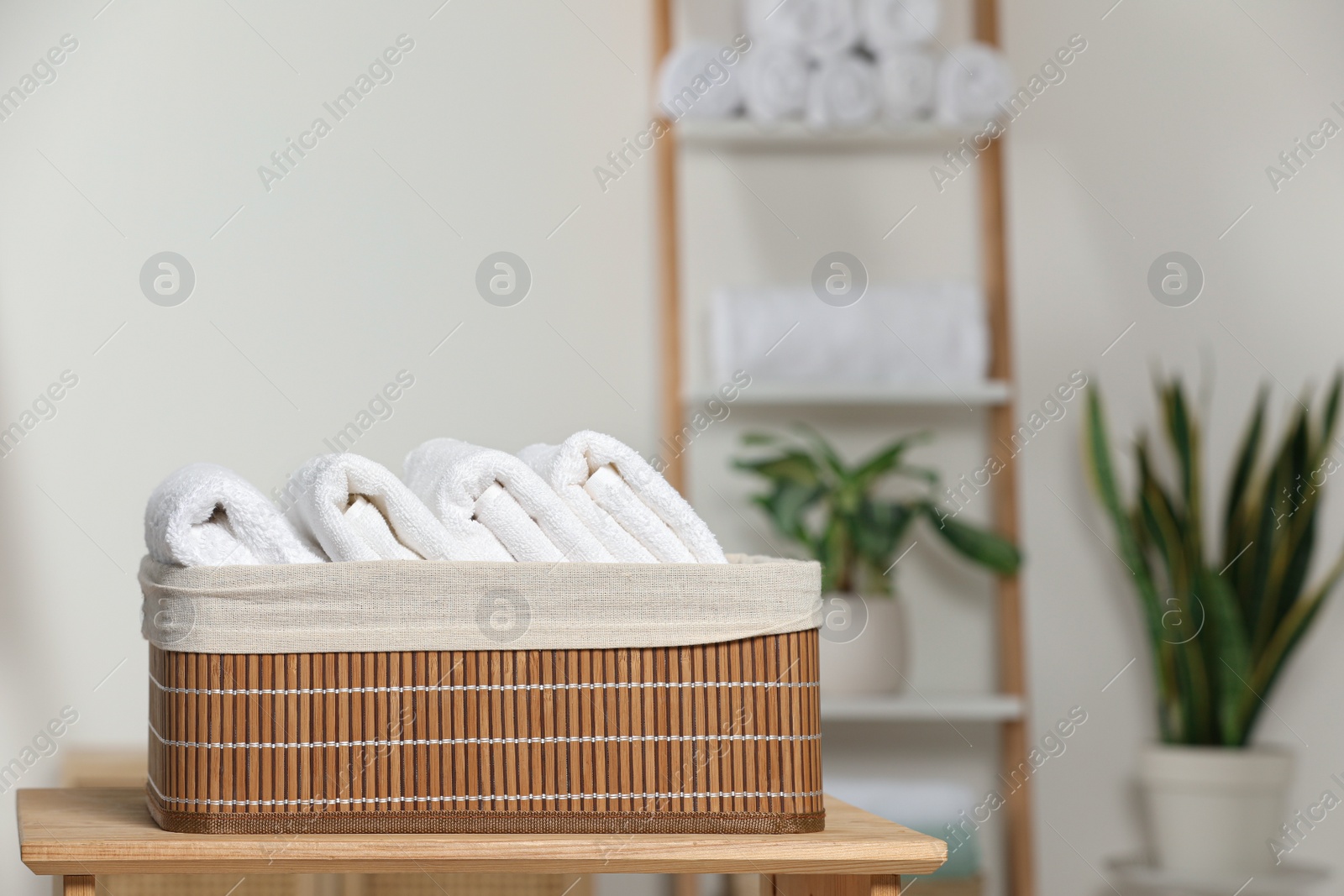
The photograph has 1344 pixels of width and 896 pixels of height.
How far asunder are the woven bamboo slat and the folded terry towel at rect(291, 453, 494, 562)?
6 centimetres

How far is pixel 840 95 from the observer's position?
1.95 m

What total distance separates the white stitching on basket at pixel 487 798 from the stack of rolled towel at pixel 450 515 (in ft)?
0.40

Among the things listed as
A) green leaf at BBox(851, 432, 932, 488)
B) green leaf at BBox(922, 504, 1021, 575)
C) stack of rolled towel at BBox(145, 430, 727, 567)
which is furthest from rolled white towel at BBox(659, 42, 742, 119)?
stack of rolled towel at BBox(145, 430, 727, 567)

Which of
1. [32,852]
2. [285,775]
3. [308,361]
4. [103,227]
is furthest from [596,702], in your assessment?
[103,227]

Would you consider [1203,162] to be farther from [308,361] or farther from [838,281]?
[308,361]

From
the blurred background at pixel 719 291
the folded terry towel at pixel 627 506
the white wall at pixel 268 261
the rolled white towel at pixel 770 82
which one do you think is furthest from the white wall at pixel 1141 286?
the folded terry towel at pixel 627 506

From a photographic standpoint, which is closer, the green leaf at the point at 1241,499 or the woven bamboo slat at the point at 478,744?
the woven bamboo slat at the point at 478,744

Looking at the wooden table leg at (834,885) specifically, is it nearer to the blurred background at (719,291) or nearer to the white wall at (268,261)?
the blurred background at (719,291)

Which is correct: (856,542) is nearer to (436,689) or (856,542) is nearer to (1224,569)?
(1224,569)

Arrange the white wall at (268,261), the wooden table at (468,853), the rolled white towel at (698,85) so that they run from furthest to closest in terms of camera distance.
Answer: the rolled white towel at (698,85)
the white wall at (268,261)
the wooden table at (468,853)

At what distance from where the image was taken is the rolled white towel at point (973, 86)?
1946 mm

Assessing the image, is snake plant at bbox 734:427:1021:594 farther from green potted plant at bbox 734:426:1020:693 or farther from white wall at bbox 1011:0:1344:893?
white wall at bbox 1011:0:1344:893

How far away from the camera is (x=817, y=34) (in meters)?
1.94

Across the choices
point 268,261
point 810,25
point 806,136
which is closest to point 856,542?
point 806,136
